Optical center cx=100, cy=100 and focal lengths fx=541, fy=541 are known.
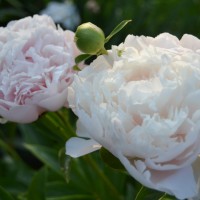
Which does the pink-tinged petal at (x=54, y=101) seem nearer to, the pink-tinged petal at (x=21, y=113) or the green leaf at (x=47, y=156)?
the pink-tinged petal at (x=21, y=113)

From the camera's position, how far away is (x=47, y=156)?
954 mm

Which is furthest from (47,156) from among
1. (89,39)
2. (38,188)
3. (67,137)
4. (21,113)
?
(89,39)

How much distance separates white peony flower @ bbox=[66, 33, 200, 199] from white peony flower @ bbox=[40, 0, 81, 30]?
4.18 feet

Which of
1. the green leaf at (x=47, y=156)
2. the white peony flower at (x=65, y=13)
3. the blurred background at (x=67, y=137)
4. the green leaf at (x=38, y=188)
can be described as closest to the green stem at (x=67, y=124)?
the blurred background at (x=67, y=137)

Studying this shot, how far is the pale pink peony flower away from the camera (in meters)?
0.61

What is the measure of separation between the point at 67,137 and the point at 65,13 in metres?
1.18

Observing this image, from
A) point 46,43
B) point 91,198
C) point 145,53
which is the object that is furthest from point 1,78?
point 91,198

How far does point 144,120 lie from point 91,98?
2.4 inches

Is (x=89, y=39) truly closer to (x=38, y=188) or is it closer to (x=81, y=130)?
(x=81, y=130)

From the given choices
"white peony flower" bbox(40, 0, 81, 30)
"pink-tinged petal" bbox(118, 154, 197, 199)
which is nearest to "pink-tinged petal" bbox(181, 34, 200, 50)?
"pink-tinged petal" bbox(118, 154, 197, 199)

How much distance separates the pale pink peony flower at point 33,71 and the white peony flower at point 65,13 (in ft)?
3.73

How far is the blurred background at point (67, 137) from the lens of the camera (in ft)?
2.55

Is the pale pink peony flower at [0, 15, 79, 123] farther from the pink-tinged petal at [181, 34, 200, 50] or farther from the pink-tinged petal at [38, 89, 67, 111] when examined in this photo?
the pink-tinged petal at [181, 34, 200, 50]

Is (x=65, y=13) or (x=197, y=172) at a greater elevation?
(x=197, y=172)
